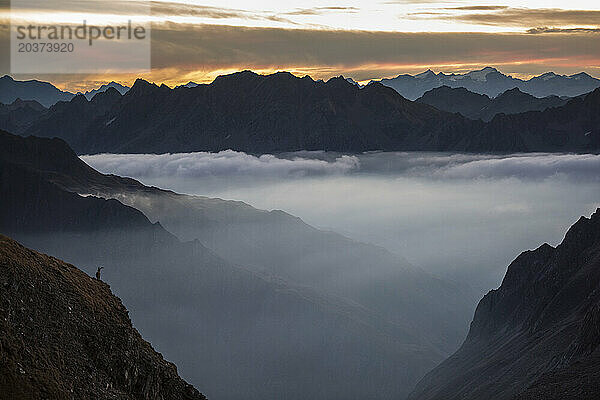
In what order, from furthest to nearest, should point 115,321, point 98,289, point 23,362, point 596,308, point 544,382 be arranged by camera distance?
point 596,308
point 544,382
point 98,289
point 115,321
point 23,362

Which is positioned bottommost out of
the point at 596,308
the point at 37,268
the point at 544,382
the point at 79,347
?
the point at 544,382

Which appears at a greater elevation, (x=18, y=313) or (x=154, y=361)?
(x=18, y=313)

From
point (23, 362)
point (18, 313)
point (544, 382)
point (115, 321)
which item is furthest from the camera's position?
point (544, 382)

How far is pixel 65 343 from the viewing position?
84562 millimetres

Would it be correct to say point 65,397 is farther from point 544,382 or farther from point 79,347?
point 544,382

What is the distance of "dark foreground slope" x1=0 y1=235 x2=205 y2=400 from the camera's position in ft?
251

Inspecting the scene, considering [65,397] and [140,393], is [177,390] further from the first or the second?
[65,397]

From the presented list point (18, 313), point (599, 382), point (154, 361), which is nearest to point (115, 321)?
point (154, 361)

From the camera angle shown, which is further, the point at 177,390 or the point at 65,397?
the point at 177,390

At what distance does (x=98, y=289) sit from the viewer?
103 m

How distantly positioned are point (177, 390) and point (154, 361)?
16.5 ft

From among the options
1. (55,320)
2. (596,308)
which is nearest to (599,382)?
(596,308)

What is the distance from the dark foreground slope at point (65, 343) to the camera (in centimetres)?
7656

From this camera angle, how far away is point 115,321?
95.5 metres
